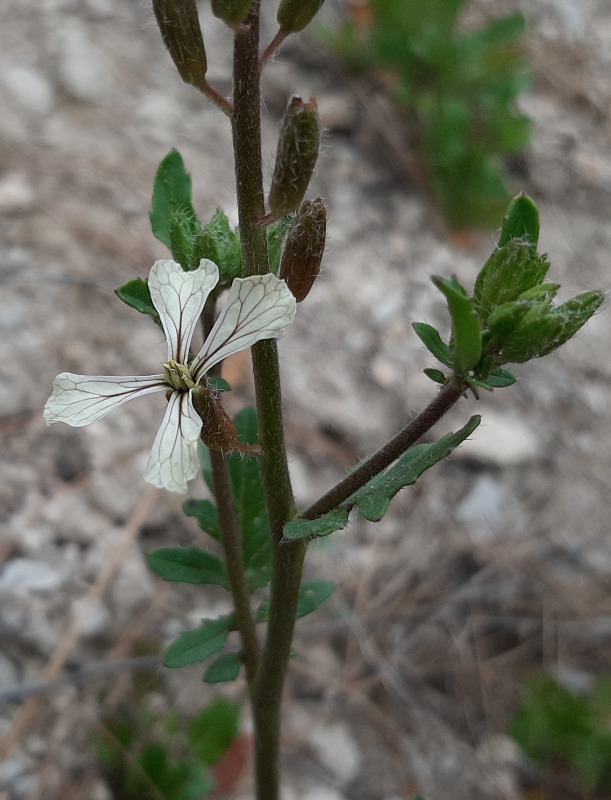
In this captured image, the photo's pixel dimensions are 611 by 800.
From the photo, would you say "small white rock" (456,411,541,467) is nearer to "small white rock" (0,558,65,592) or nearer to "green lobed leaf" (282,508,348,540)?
"small white rock" (0,558,65,592)

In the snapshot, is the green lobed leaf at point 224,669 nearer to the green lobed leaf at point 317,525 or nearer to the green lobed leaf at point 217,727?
the green lobed leaf at point 317,525

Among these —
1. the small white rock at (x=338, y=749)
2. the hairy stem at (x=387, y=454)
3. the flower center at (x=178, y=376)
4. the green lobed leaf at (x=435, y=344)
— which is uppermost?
the flower center at (x=178, y=376)

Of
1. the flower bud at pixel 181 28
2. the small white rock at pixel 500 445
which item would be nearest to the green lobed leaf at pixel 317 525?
the flower bud at pixel 181 28

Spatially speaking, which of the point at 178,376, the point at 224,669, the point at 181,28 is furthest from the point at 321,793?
the point at 181,28

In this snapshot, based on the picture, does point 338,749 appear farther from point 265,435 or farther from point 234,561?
point 265,435

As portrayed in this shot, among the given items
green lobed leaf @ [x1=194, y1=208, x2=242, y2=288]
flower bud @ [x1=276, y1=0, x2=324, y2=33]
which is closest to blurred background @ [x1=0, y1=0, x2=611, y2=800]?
green lobed leaf @ [x1=194, y1=208, x2=242, y2=288]

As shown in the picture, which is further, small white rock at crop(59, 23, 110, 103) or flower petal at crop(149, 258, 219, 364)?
small white rock at crop(59, 23, 110, 103)

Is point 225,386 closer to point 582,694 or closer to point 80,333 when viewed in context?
point 80,333
